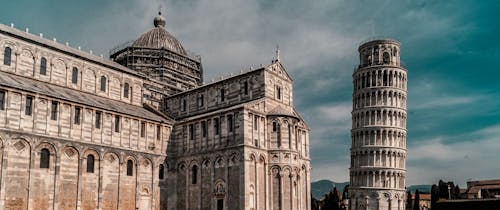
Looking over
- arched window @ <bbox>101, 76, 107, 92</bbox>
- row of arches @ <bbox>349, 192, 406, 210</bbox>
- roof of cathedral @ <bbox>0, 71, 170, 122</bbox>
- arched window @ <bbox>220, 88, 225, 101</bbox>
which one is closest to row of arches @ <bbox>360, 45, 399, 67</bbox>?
row of arches @ <bbox>349, 192, 406, 210</bbox>

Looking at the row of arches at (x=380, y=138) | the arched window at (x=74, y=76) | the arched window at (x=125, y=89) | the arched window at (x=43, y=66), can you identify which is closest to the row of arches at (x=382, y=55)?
the row of arches at (x=380, y=138)

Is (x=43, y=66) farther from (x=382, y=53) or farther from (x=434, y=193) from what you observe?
(x=434, y=193)

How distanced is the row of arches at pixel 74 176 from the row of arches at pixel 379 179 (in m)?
45.0

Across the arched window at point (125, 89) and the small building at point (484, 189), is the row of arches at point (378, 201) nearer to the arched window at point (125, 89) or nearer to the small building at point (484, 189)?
the small building at point (484, 189)

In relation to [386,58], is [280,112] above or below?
below

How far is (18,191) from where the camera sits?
39.4 meters

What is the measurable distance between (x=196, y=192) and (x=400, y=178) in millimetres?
47857

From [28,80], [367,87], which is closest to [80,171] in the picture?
[28,80]

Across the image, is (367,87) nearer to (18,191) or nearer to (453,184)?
(453,184)

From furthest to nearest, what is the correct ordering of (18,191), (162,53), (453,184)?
(453,184) → (162,53) → (18,191)

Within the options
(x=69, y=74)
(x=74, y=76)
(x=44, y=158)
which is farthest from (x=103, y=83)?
(x=44, y=158)

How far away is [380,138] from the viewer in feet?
278

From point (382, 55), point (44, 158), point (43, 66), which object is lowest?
point (44, 158)

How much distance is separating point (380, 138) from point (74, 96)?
182 ft
